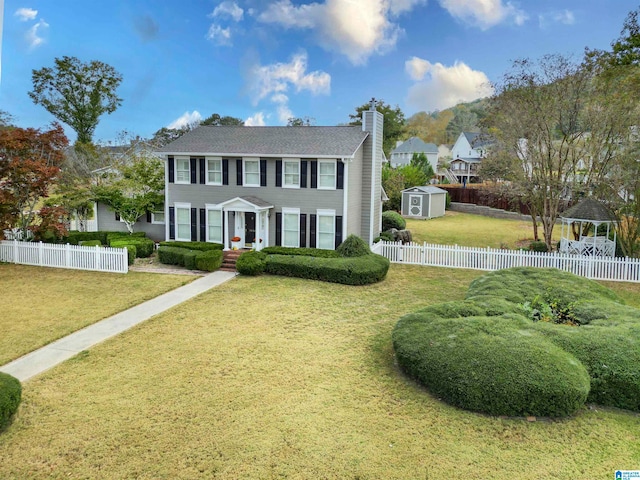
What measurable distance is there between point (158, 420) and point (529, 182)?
2147cm

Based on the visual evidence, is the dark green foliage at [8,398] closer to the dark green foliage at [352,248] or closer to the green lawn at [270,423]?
the green lawn at [270,423]

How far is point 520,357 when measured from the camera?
309 inches

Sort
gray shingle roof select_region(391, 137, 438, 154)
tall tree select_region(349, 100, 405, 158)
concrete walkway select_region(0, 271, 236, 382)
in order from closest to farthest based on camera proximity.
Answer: concrete walkway select_region(0, 271, 236, 382) < tall tree select_region(349, 100, 405, 158) < gray shingle roof select_region(391, 137, 438, 154)

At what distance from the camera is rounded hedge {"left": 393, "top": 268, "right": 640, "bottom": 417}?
24.5 ft

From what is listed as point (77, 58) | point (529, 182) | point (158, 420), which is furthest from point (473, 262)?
point (77, 58)

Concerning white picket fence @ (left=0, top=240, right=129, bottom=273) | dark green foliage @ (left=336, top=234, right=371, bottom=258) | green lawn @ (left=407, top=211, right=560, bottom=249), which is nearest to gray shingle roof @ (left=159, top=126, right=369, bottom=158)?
dark green foliage @ (left=336, top=234, right=371, bottom=258)

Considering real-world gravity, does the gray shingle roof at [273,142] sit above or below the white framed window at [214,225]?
above

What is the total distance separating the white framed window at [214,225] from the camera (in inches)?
869

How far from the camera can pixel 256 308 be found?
1388 cm

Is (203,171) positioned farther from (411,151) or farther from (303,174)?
(411,151)

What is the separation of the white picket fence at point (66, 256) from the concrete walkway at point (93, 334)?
13.1 ft

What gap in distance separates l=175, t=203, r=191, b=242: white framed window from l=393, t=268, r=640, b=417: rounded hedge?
1508cm

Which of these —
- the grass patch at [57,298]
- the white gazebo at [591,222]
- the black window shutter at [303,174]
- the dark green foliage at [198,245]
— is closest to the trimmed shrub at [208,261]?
the grass patch at [57,298]

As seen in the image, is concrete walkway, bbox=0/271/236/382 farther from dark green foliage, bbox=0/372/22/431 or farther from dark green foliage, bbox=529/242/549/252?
dark green foliage, bbox=529/242/549/252
